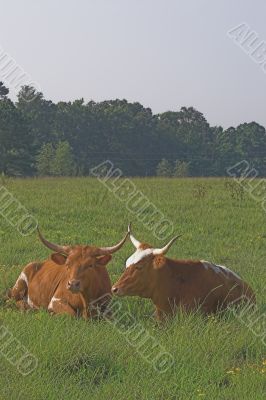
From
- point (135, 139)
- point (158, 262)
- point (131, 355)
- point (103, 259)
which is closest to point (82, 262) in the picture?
point (103, 259)

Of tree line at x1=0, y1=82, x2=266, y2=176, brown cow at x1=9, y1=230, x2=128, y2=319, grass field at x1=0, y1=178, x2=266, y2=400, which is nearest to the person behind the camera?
grass field at x1=0, y1=178, x2=266, y2=400

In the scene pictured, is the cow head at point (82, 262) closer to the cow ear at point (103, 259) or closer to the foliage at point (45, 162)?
the cow ear at point (103, 259)

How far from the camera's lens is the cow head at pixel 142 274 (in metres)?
6.61

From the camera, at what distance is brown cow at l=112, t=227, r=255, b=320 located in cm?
666

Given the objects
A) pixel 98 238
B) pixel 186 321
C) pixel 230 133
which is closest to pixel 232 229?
pixel 98 238

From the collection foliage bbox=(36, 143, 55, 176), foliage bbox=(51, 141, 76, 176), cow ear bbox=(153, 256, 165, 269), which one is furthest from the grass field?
foliage bbox=(51, 141, 76, 176)

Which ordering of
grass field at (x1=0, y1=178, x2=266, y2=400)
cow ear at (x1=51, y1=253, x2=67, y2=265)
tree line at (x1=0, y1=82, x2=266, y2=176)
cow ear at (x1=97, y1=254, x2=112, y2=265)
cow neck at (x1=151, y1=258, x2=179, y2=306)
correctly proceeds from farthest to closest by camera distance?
tree line at (x1=0, y1=82, x2=266, y2=176)
cow ear at (x1=51, y1=253, x2=67, y2=265)
cow ear at (x1=97, y1=254, x2=112, y2=265)
cow neck at (x1=151, y1=258, x2=179, y2=306)
grass field at (x1=0, y1=178, x2=266, y2=400)

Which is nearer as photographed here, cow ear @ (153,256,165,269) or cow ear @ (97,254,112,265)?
cow ear @ (153,256,165,269)

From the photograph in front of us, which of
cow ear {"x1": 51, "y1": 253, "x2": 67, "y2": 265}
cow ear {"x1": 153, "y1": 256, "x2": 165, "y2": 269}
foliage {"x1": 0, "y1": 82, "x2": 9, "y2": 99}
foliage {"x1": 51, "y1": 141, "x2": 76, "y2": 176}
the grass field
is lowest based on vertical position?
the grass field

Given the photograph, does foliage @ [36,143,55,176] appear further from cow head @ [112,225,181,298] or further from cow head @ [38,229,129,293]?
cow head @ [112,225,181,298]

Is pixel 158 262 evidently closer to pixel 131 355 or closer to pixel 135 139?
pixel 131 355

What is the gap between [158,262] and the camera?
22.2 feet

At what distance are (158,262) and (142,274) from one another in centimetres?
22

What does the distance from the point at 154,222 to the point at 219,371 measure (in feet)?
32.1
